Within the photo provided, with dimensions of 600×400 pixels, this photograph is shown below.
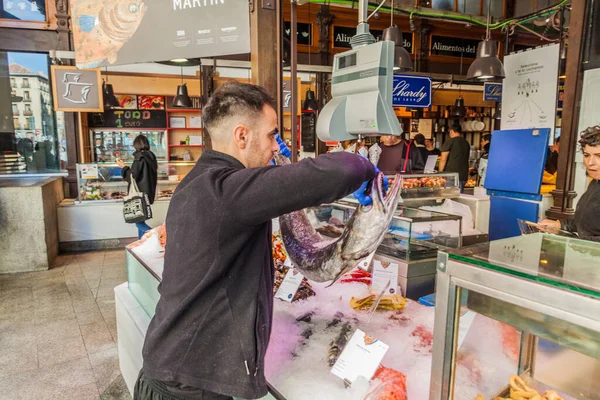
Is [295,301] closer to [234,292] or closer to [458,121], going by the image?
[234,292]

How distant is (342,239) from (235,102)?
2.05ft

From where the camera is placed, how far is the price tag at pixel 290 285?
227 centimetres

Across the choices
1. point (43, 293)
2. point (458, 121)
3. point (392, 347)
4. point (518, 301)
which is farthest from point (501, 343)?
point (458, 121)

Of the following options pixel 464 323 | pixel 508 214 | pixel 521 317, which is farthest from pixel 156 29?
pixel 508 214

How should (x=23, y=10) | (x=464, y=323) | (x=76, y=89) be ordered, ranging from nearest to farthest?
(x=464, y=323) → (x=76, y=89) → (x=23, y=10)

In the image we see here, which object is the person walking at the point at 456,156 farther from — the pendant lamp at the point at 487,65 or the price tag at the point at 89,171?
the price tag at the point at 89,171

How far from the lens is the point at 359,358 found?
1.56 meters

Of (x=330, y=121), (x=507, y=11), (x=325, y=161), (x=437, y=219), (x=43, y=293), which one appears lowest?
(x=43, y=293)

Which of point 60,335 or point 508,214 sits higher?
point 508,214

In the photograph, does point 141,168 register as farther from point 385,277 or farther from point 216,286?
point 216,286

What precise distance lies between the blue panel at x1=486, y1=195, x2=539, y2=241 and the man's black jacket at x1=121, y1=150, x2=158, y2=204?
5.05 m

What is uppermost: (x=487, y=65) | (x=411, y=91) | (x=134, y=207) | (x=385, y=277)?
(x=487, y=65)

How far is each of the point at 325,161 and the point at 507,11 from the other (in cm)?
1083

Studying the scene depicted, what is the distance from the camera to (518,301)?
0.98 metres
